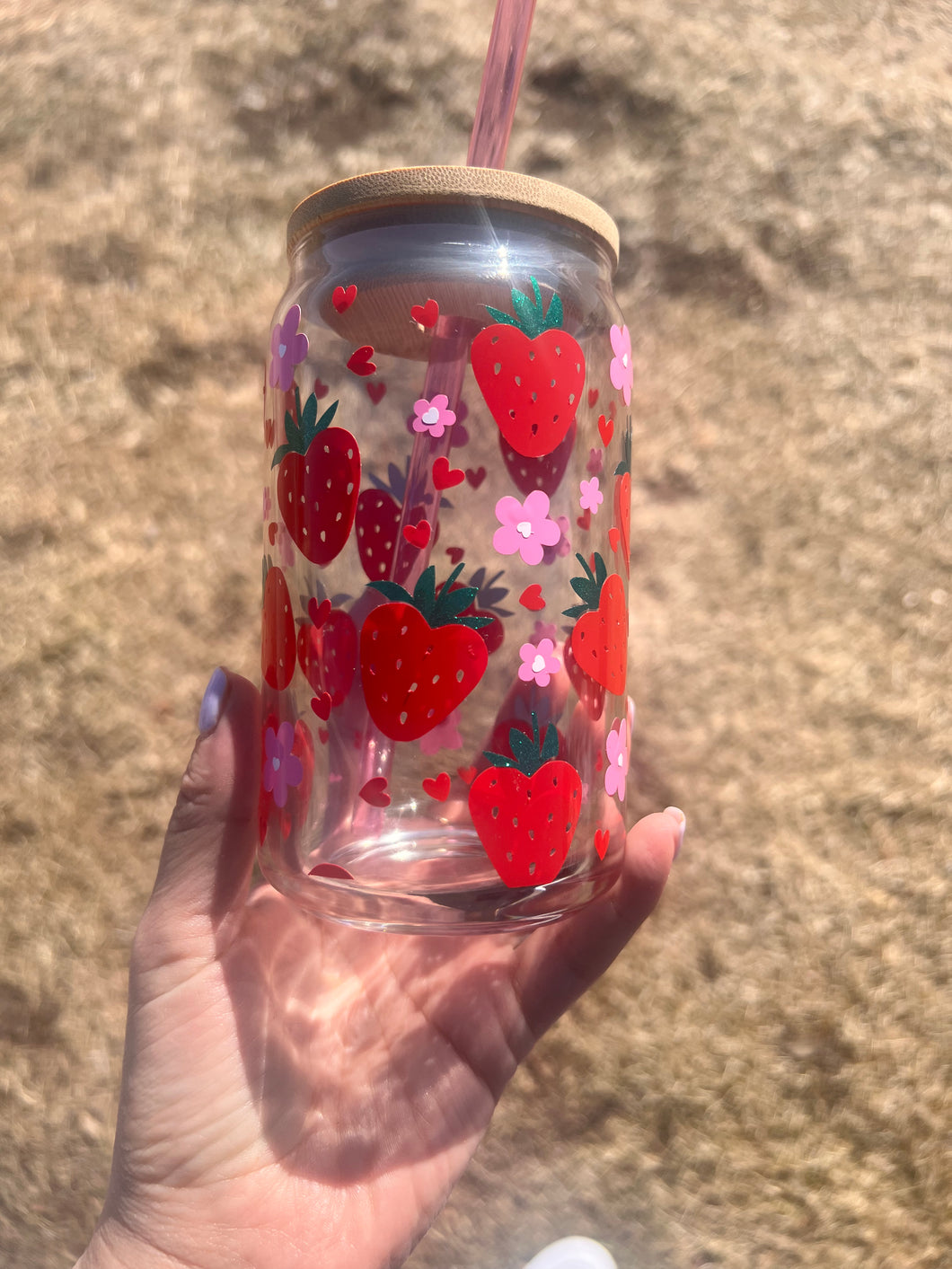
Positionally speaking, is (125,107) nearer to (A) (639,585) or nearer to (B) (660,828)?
(A) (639,585)

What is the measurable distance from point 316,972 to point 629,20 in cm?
119

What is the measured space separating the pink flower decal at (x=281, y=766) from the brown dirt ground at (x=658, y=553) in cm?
34

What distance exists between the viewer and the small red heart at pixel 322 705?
0.79 m

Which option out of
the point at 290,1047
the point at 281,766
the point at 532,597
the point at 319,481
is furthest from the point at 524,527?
the point at 290,1047

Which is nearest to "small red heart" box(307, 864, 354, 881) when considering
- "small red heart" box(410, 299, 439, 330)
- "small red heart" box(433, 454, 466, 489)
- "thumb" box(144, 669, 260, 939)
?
"thumb" box(144, 669, 260, 939)

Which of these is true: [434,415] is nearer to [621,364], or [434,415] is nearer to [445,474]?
[445,474]

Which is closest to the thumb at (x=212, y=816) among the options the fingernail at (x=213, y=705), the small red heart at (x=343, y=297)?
the fingernail at (x=213, y=705)

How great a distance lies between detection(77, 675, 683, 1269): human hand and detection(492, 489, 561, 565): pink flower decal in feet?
0.97

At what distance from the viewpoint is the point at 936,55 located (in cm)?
114

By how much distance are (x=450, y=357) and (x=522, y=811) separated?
0.39 m

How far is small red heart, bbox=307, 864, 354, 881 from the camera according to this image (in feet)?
2.63

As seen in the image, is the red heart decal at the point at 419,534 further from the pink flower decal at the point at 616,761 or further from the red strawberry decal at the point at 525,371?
the pink flower decal at the point at 616,761

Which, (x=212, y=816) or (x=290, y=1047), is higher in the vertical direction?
(x=212, y=816)

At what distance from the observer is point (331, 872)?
804 millimetres
